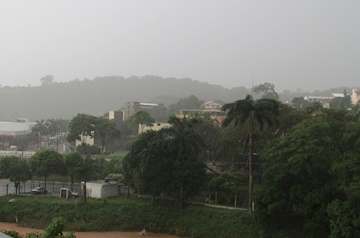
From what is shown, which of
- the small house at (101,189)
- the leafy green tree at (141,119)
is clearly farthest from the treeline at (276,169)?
the leafy green tree at (141,119)

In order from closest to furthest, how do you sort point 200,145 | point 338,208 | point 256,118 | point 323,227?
1. point 338,208
2. point 323,227
3. point 256,118
4. point 200,145

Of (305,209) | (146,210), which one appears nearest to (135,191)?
(146,210)

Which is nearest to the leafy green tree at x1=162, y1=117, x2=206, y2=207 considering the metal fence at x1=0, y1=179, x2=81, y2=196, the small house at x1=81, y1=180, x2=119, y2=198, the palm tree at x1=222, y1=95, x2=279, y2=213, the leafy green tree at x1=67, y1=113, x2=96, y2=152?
the palm tree at x1=222, y1=95, x2=279, y2=213

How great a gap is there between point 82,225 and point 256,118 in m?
16.9

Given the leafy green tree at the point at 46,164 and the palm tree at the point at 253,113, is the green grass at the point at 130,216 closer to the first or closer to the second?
the palm tree at the point at 253,113

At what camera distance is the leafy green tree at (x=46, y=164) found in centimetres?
3734

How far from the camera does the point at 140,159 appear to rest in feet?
105

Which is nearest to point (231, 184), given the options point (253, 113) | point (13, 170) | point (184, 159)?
point (184, 159)

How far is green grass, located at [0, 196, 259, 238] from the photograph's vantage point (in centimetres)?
2877

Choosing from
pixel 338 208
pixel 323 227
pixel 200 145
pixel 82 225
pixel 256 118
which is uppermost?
pixel 256 118

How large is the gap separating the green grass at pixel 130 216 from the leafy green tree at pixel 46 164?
11.4 ft

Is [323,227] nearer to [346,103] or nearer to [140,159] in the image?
[140,159]

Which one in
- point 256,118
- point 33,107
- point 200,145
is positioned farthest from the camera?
point 33,107

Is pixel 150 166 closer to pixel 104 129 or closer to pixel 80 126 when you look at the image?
pixel 80 126
